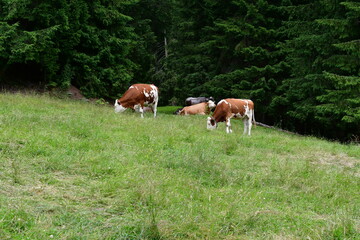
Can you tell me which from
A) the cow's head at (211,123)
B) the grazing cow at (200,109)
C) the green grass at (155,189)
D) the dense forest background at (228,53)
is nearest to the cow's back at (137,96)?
the cow's head at (211,123)

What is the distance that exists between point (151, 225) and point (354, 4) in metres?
14.7

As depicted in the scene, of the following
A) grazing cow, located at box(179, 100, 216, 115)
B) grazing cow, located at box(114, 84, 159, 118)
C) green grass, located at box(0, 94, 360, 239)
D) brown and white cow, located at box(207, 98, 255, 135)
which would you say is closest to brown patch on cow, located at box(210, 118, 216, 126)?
brown and white cow, located at box(207, 98, 255, 135)

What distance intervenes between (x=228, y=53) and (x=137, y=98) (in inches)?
462

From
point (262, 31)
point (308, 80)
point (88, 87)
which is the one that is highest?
point (262, 31)

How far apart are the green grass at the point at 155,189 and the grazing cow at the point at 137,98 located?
593 centimetres

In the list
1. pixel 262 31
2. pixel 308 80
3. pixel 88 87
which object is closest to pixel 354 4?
pixel 308 80

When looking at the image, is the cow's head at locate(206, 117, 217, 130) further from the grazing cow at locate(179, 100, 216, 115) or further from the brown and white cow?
the grazing cow at locate(179, 100, 216, 115)

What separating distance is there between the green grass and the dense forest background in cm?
800

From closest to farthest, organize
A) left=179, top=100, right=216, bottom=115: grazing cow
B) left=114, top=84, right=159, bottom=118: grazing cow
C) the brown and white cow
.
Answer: the brown and white cow < left=114, top=84, right=159, bottom=118: grazing cow < left=179, top=100, right=216, bottom=115: grazing cow

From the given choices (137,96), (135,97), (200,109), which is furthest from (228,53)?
(135,97)

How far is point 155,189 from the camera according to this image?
4.70 metres

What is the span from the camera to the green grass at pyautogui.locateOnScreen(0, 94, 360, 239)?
145 inches

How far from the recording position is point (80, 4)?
18344 millimetres

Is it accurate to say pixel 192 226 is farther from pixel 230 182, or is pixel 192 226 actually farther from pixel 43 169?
pixel 43 169
